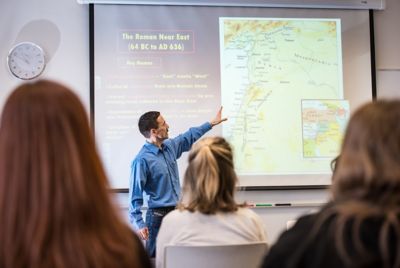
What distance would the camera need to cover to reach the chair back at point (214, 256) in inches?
61.9

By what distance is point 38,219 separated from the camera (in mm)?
858

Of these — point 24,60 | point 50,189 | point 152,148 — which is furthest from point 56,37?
point 50,189

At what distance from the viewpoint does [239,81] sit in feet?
12.0

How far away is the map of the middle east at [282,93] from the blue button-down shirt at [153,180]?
61cm

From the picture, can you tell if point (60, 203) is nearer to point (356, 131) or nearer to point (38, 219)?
point (38, 219)

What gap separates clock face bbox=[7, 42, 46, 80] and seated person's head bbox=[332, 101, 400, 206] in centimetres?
305

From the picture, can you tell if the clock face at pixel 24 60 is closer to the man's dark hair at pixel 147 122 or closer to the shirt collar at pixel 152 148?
the man's dark hair at pixel 147 122

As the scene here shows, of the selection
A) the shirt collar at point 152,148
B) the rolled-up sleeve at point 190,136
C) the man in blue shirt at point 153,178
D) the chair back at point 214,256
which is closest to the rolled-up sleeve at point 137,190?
the man in blue shirt at point 153,178

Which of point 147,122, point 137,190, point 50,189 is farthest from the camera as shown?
point 147,122

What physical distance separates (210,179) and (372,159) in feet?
3.19

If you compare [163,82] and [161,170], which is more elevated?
[163,82]

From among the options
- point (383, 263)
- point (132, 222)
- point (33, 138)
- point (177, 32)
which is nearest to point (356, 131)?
point (383, 263)

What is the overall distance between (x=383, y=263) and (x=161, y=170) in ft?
7.85

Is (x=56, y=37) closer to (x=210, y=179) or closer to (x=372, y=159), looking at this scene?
(x=210, y=179)
